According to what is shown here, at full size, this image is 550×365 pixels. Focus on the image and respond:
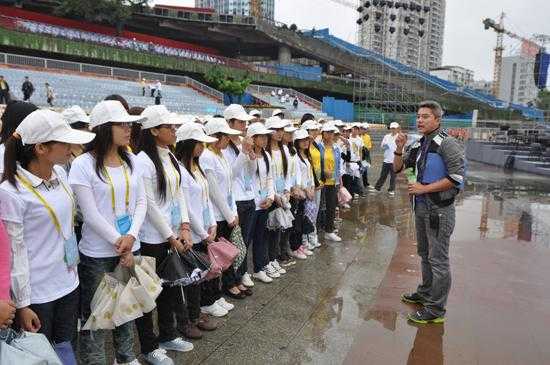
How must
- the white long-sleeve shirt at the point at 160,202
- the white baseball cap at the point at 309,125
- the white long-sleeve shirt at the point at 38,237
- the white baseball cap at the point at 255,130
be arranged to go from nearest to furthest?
1. the white long-sleeve shirt at the point at 38,237
2. the white long-sleeve shirt at the point at 160,202
3. the white baseball cap at the point at 255,130
4. the white baseball cap at the point at 309,125

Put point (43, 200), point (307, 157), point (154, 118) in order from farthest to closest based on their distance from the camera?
point (307, 157)
point (154, 118)
point (43, 200)

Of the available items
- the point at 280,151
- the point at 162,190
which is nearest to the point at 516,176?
the point at 280,151

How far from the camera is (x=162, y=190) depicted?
343 centimetres

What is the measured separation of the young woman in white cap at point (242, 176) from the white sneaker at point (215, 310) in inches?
23.2

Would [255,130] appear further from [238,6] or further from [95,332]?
[238,6]

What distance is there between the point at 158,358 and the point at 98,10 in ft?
120

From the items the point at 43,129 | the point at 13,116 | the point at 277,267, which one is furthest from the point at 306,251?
the point at 43,129

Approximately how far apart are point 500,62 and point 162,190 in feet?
295

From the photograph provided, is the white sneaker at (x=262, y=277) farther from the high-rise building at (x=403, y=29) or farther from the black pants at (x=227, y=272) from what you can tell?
the high-rise building at (x=403, y=29)

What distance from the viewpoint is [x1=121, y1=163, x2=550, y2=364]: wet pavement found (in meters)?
3.56

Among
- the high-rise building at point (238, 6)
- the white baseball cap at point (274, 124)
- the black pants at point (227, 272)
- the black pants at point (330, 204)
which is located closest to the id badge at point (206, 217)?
the black pants at point (227, 272)

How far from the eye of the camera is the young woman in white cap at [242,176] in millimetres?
4703

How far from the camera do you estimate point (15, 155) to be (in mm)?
2422

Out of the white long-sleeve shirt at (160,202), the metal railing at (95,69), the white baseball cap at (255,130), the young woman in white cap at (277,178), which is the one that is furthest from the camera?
the metal railing at (95,69)
